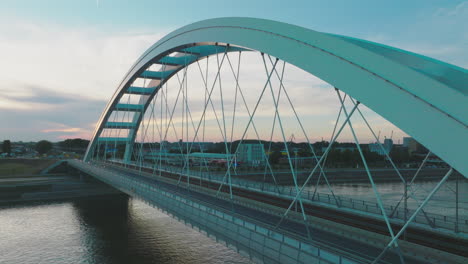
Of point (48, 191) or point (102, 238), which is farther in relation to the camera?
point (48, 191)

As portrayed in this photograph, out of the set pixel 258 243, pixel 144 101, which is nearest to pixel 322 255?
pixel 258 243

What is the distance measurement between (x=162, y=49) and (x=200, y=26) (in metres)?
8.89

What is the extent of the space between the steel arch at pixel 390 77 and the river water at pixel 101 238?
13900 millimetres

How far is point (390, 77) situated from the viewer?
9.27m

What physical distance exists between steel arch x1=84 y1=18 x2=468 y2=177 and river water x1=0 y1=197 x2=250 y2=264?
13900 mm

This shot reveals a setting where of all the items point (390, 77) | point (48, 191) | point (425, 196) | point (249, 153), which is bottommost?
point (48, 191)

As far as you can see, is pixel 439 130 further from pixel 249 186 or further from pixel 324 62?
pixel 249 186

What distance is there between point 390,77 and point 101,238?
26701 millimetres

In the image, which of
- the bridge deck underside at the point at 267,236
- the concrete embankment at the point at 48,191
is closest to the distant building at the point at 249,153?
the concrete embankment at the point at 48,191

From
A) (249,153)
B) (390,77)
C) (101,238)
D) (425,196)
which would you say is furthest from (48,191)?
(249,153)

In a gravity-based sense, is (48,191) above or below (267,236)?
below

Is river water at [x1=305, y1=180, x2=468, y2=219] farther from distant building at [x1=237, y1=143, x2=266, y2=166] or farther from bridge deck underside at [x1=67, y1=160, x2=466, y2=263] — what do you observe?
distant building at [x1=237, y1=143, x2=266, y2=166]

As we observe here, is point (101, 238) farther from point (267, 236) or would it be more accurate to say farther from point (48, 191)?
point (48, 191)

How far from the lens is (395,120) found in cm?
901
